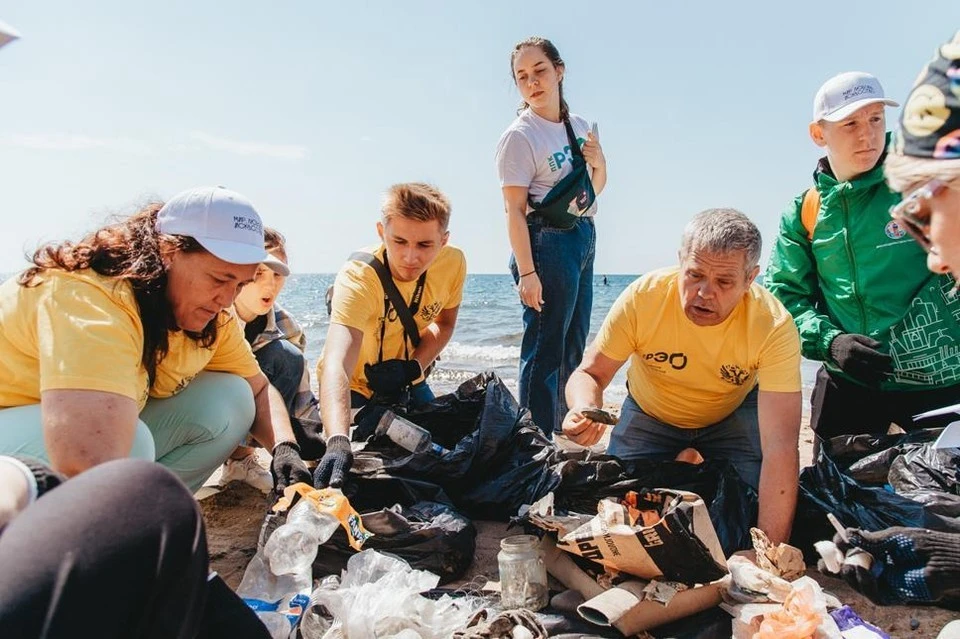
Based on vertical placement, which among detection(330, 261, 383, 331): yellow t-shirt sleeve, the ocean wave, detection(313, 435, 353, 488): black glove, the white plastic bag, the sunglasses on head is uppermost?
the sunglasses on head

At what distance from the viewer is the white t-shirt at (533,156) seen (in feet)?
13.1

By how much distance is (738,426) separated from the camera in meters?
3.39

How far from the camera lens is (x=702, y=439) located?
11.4ft

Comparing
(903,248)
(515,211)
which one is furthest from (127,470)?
(903,248)

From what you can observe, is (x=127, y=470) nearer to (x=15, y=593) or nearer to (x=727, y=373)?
(x=15, y=593)

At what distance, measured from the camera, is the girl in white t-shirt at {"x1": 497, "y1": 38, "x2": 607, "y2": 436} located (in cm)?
397

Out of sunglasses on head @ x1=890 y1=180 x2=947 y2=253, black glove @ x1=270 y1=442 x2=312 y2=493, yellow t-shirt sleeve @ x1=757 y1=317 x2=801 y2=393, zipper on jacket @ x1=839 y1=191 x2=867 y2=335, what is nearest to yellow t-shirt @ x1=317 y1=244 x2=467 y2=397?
black glove @ x1=270 y1=442 x2=312 y2=493

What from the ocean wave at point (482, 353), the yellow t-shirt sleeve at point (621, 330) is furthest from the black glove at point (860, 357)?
the ocean wave at point (482, 353)

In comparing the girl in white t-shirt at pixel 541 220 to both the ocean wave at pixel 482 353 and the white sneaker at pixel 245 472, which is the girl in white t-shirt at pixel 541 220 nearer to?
the white sneaker at pixel 245 472

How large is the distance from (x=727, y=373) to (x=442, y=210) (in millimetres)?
1580

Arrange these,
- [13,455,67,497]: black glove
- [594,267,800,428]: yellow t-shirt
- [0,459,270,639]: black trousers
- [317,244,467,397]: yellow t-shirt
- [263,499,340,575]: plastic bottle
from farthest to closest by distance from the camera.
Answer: [317,244,467,397]: yellow t-shirt < [594,267,800,428]: yellow t-shirt < [263,499,340,575]: plastic bottle < [13,455,67,497]: black glove < [0,459,270,639]: black trousers

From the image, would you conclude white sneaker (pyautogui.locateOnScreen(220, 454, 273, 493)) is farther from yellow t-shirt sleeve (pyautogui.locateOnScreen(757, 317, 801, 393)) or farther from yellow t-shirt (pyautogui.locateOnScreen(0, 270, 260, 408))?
yellow t-shirt sleeve (pyautogui.locateOnScreen(757, 317, 801, 393))

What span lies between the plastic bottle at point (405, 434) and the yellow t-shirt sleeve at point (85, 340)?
1239 millimetres

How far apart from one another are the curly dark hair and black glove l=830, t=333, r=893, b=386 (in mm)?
2732
